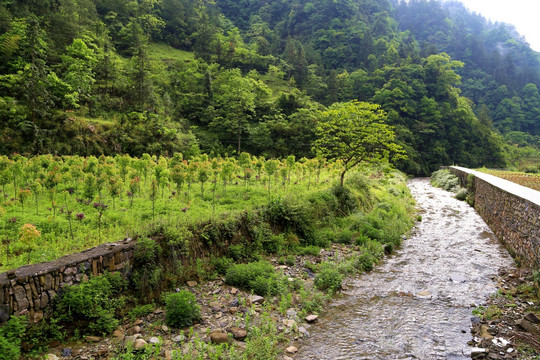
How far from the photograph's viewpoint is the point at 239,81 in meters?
40.8

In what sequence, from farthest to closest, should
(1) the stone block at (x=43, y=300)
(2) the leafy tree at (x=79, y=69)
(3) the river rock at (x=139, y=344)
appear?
1. (2) the leafy tree at (x=79, y=69)
2. (3) the river rock at (x=139, y=344)
3. (1) the stone block at (x=43, y=300)

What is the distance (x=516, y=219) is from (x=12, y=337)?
15.7 meters

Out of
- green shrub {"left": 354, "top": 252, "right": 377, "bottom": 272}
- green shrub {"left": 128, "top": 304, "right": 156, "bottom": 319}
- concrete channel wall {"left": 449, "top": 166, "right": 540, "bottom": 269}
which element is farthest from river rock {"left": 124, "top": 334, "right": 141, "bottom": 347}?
concrete channel wall {"left": 449, "top": 166, "right": 540, "bottom": 269}

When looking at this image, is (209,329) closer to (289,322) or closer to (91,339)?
(289,322)

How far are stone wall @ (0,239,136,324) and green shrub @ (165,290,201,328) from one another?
146 centimetres

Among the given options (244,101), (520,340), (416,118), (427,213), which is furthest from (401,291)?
(416,118)

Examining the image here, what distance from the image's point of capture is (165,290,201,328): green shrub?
21.5ft

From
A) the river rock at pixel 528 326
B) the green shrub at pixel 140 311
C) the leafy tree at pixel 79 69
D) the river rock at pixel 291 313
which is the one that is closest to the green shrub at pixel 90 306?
the green shrub at pixel 140 311

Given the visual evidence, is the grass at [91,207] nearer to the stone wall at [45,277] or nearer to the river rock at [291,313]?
the stone wall at [45,277]

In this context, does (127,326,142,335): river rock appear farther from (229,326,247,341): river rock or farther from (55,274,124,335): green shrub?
(229,326,247,341): river rock

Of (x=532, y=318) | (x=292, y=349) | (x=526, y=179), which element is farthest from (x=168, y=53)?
(x=532, y=318)

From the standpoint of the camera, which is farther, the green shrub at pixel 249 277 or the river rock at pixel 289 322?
the green shrub at pixel 249 277

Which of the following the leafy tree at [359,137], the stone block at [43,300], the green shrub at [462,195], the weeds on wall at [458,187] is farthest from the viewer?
the green shrub at [462,195]

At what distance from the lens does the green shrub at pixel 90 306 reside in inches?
228
